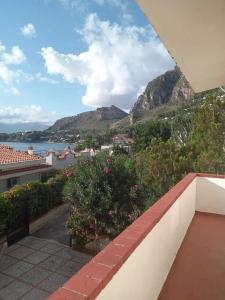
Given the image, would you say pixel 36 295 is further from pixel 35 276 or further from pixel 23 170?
pixel 23 170

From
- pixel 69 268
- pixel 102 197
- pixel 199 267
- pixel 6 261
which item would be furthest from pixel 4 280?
pixel 199 267

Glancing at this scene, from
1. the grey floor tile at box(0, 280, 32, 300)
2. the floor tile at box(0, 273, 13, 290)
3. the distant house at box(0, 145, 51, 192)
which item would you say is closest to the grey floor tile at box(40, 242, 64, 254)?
the floor tile at box(0, 273, 13, 290)

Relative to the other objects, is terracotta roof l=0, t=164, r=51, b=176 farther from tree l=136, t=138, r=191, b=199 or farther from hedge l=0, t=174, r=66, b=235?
tree l=136, t=138, r=191, b=199

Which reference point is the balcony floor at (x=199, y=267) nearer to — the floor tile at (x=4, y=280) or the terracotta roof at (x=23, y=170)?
the floor tile at (x=4, y=280)

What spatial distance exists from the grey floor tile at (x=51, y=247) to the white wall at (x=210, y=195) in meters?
7.79

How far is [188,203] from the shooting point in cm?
561

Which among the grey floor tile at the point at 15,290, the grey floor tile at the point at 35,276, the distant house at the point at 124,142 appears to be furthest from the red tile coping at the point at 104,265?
the distant house at the point at 124,142

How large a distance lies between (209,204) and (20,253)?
8636mm

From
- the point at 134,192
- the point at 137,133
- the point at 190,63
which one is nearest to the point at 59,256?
the point at 134,192

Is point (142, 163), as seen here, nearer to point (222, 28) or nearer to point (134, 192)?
point (134, 192)

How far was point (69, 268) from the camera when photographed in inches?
435

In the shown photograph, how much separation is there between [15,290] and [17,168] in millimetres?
12251

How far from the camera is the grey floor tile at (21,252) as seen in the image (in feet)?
38.9

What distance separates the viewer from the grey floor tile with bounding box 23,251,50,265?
37.3 feet
